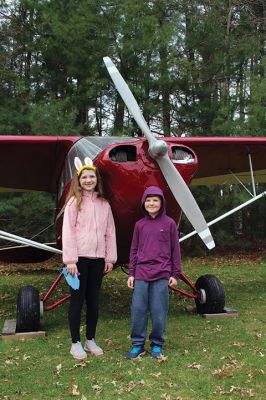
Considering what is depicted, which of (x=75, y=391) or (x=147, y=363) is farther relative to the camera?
(x=147, y=363)

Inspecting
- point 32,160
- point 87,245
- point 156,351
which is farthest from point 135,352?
point 32,160

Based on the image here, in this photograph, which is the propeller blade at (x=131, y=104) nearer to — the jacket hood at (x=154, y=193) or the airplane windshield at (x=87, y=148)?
the airplane windshield at (x=87, y=148)

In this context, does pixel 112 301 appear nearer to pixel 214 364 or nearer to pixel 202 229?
pixel 202 229

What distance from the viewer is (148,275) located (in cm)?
415

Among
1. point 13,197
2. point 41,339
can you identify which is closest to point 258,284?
point 41,339

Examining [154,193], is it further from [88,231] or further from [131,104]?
[131,104]

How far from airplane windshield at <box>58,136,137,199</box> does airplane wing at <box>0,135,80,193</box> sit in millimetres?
232

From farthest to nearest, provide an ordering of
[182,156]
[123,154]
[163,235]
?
[182,156], [123,154], [163,235]

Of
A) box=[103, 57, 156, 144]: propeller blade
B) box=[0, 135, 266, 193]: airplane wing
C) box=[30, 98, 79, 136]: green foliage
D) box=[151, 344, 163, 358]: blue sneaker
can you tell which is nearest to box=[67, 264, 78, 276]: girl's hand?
box=[151, 344, 163, 358]: blue sneaker

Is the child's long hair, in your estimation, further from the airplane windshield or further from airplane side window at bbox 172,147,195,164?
airplane side window at bbox 172,147,195,164

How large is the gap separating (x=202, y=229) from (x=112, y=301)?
2982 mm

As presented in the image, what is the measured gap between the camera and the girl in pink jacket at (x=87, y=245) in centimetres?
415

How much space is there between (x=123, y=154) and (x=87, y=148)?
2.15ft

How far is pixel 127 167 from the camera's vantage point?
458 cm
